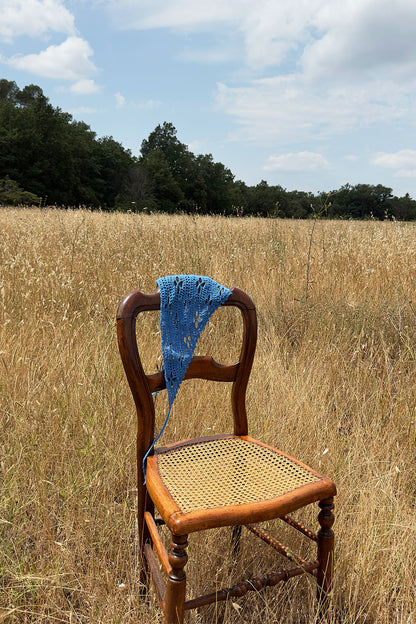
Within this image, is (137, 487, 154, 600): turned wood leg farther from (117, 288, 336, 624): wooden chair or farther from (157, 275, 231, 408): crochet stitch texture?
(157, 275, 231, 408): crochet stitch texture

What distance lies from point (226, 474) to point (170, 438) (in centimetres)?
78

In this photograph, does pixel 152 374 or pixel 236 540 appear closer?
pixel 152 374

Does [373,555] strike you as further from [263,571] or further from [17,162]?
[17,162]

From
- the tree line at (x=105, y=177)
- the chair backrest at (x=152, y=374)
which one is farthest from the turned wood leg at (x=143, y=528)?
the tree line at (x=105, y=177)

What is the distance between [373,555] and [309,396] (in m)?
1.04

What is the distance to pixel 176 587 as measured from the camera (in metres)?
1.11

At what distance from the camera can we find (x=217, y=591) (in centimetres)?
123

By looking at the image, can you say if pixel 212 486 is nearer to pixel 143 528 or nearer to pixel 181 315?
pixel 143 528

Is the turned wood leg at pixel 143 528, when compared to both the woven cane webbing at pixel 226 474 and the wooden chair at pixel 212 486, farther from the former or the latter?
the woven cane webbing at pixel 226 474

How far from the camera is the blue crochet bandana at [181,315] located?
4.76 feet

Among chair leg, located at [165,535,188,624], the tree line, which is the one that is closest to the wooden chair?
chair leg, located at [165,535,188,624]

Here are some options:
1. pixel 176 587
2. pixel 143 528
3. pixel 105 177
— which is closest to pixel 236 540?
pixel 143 528

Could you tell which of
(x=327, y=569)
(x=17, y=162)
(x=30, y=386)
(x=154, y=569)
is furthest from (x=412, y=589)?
(x=17, y=162)

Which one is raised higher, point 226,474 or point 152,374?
point 152,374
